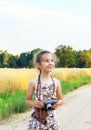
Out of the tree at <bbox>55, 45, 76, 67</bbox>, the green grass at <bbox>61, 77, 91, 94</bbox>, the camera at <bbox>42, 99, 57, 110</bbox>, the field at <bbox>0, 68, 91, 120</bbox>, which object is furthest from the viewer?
the tree at <bbox>55, 45, 76, 67</bbox>

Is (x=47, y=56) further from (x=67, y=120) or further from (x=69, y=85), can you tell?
(x=69, y=85)

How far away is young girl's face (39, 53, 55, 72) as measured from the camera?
475 cm

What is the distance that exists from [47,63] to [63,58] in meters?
69.4

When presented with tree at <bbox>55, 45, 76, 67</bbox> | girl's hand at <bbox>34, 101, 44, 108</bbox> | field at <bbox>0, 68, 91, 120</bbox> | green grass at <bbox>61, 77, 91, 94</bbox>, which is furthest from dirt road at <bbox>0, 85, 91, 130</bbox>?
tree at <bbox>55, 45, 76, 67</bbox>

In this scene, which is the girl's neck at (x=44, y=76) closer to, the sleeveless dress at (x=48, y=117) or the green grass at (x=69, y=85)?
the sleeveless dress at (x=48, y=117)

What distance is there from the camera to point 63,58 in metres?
74.1

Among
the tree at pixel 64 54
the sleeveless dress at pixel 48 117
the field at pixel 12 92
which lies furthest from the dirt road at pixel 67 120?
the tree at pixel 64 54

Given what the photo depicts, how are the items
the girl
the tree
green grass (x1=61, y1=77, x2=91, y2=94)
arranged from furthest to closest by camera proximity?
the tree, green grass (x1=61, y1=77, x2=91, y2=94), the girl

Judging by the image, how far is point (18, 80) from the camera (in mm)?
20250

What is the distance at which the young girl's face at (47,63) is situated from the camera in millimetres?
4750

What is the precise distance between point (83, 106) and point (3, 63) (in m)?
81.4

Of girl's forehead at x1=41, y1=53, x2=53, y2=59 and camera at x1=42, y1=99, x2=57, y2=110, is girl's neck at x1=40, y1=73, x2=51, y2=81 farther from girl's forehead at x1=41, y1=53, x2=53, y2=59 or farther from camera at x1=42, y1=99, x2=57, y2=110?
camera at x1=42, y1=99, x2=57, y2=110

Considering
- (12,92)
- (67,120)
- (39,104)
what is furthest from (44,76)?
(12,92)

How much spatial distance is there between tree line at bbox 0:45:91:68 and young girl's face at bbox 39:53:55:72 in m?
64.3
